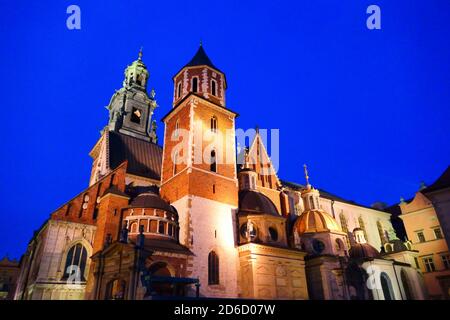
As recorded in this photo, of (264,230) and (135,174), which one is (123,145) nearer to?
(135,174)

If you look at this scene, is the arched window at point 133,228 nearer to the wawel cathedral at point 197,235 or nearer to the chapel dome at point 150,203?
the wawel cathedral at point 197,235

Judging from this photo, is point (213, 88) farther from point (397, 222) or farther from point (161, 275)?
point (397, 222)

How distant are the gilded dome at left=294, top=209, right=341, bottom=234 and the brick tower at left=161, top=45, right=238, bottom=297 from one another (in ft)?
28.0

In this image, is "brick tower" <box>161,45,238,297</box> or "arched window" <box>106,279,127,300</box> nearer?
"arched window" <box>106,279,127,300</box>

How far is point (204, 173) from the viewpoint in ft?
85.2

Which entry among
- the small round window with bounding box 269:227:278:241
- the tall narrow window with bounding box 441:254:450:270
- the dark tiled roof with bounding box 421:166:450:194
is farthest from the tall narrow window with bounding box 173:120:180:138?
the tall narrow window with bounding box 441:254:450:270

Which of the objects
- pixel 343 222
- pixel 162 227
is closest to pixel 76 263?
pixel 162 227

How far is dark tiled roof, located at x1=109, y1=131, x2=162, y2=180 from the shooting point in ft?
109

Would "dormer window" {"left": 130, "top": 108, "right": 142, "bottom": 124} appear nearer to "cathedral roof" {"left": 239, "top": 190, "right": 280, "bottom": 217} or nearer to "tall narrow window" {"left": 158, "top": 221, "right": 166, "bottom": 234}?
"cathedral roof" {"left": 239, "top": 190, "right": 280, "bottom": 217}

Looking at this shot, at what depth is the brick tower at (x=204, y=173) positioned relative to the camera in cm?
2278

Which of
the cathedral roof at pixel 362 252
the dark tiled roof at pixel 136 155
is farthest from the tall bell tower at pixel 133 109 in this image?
the cathedral roof at pixel 362 252

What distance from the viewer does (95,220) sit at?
1054 inches
